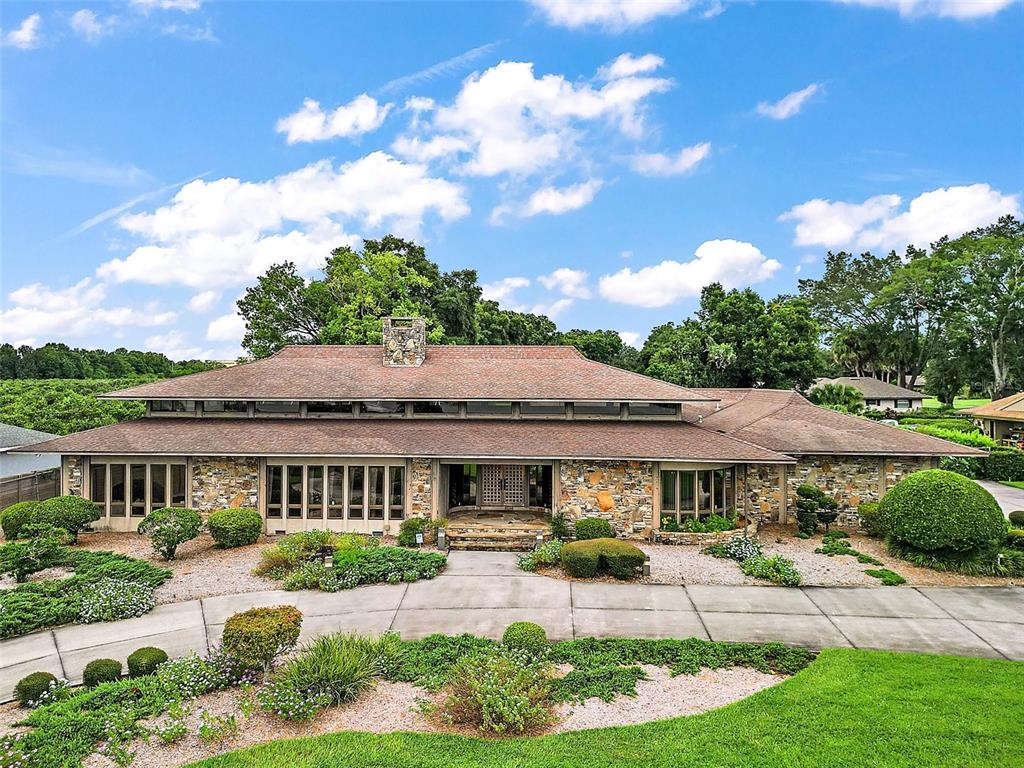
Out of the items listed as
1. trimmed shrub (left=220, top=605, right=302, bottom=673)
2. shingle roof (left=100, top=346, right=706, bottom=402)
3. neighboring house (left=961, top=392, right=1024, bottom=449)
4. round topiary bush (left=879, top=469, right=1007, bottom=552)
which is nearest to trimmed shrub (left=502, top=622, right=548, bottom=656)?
trimmed shrub (left=220, top=605, right=302, bottom=673)

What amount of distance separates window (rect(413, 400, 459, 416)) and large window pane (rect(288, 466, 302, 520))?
14.8 feet

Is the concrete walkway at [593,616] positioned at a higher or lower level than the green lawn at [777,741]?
lower

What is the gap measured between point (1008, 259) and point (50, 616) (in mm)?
67781

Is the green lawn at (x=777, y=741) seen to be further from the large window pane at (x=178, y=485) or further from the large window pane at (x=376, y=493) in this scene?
the large window pane at (x=178, y=485)

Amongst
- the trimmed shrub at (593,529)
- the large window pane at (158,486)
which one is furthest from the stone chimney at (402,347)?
the trimmed shrub at (593,529)

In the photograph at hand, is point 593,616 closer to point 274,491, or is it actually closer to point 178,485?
point 274,491

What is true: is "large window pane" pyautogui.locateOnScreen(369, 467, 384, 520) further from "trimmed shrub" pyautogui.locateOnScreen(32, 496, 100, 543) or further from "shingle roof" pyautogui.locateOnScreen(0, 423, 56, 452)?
"shingle roof" pyautogui.locateOnScreen(0, 423, 56, 452)

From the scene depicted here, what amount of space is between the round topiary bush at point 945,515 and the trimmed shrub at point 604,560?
7678mm

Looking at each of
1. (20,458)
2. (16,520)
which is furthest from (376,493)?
(20,458)

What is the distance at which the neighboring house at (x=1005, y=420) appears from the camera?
1356 inches

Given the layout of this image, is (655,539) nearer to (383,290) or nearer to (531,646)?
(531,646)

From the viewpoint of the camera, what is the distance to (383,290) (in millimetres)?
40094

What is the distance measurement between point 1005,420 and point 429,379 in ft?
122

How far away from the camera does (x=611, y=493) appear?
1831cm
